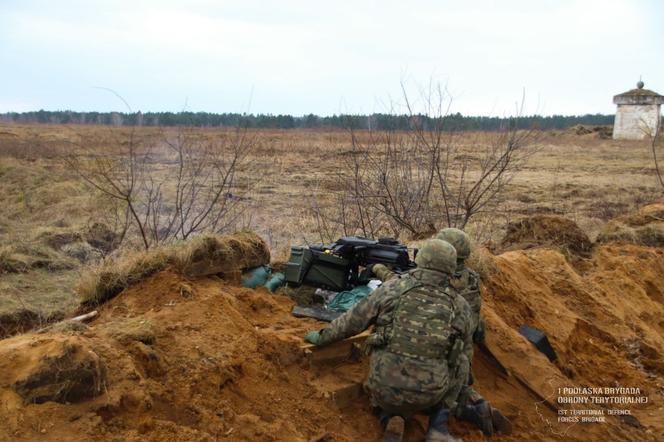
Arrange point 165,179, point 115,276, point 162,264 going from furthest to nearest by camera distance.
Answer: point 165,179 → point 162,264 → point 115,276

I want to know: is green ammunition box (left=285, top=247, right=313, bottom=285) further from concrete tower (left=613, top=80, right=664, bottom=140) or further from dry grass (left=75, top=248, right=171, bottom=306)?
concrete tower (left=613, top=80, right=664, bottom=140)

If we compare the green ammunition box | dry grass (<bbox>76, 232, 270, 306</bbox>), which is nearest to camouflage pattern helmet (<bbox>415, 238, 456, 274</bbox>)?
the green ammunition box

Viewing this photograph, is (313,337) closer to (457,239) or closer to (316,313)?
(316,313)

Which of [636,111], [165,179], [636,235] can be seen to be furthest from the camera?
[636,111]

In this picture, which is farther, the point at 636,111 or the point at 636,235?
the point at 636,111

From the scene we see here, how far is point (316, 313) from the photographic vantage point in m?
5.12

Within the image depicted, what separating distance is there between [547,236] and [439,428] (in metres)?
5.78

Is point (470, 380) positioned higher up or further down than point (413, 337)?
further down

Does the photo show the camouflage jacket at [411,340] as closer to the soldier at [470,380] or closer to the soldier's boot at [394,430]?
the soldier's boot at [394,430]

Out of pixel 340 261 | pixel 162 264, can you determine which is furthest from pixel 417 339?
pixel 162 264

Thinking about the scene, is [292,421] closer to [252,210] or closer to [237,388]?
[237,388]

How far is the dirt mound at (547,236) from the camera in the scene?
9.02m

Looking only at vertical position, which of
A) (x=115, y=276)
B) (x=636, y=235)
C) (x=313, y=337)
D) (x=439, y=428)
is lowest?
(x=439, y=428)

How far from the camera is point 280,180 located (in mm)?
20328
